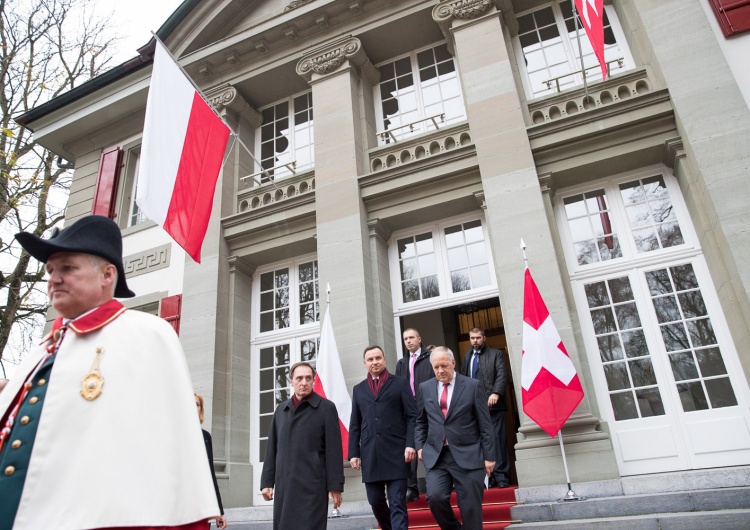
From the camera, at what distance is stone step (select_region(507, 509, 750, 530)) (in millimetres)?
4445

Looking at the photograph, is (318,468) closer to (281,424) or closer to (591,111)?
(281,424)

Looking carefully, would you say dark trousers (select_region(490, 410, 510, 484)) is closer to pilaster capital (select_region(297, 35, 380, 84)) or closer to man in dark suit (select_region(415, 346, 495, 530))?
man in dark suit (select_region(415, 346, 495, 530))

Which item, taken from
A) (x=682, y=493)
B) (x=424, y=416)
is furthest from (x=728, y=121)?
(x=424, y=416)

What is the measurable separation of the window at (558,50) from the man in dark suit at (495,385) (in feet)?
14.9

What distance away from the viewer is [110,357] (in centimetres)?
172

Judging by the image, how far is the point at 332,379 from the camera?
7.73m

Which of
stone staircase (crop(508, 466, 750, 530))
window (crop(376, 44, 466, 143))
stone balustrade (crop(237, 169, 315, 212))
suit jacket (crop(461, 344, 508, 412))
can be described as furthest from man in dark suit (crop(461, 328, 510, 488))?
stone balustrade (crop(237, 169, 315, 212))

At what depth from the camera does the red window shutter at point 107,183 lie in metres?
11.8

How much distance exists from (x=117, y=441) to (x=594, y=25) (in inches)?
301

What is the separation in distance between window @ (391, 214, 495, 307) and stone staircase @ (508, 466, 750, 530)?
3.40 meters

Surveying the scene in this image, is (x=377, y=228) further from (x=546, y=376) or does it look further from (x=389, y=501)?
(x=389, y=501)

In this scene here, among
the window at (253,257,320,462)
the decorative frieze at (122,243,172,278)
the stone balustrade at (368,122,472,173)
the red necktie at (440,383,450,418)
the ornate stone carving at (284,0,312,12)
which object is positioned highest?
the ornate stone carving at (284,0,312,12)

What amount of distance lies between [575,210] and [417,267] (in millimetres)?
2726

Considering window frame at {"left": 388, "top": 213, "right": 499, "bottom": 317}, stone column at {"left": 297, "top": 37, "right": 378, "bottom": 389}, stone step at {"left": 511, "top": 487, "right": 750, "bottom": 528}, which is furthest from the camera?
window frame at {"left": 388, "top": 213, "right": 499, "bottom": 317}
